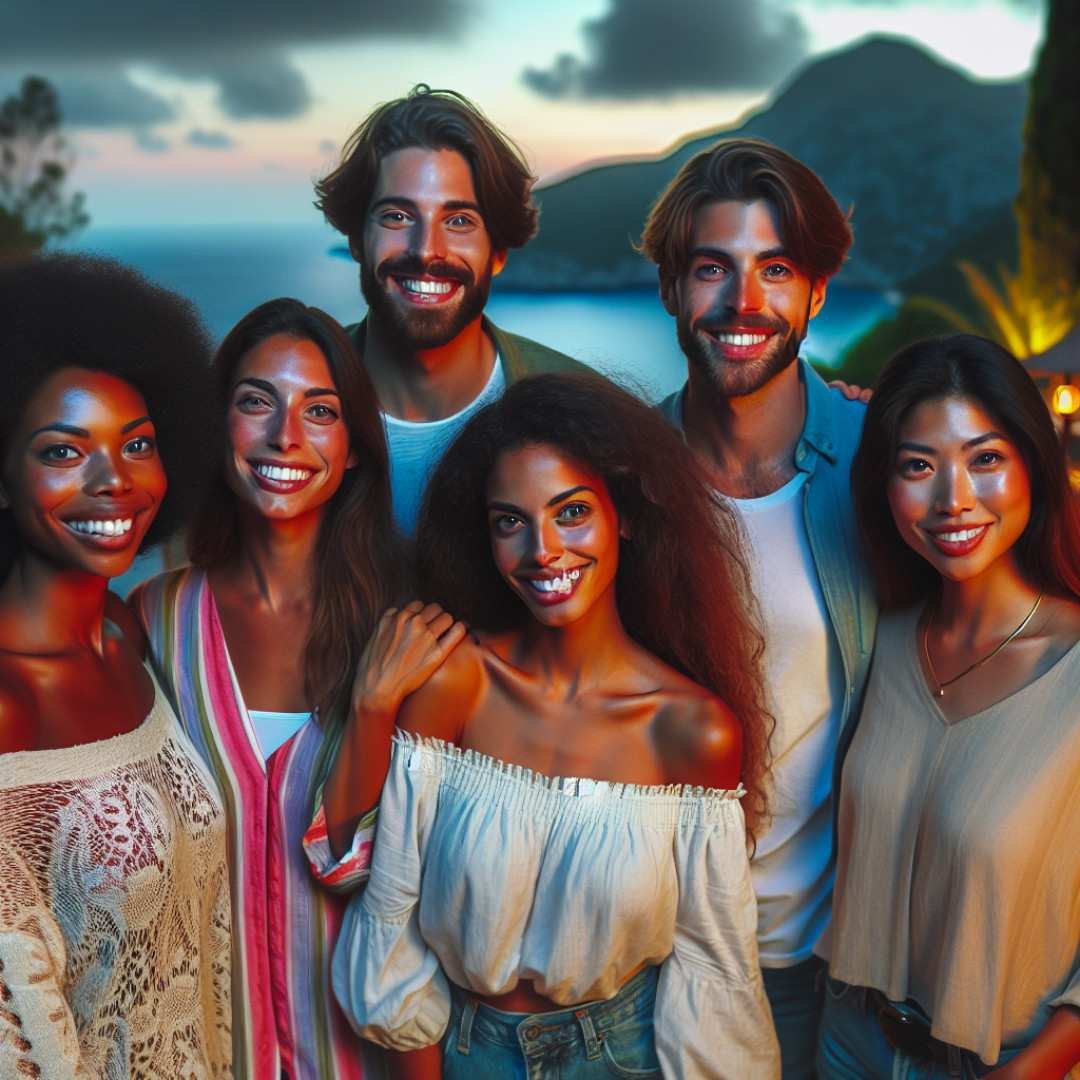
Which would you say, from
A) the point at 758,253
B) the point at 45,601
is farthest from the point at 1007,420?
the point at 45,601

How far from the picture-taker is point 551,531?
8.55ft

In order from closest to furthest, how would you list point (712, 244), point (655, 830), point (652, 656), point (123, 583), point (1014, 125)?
point (655, 830) < point (652, 656) < point (712, 244) < point (123, 583) < point (1014, 125)

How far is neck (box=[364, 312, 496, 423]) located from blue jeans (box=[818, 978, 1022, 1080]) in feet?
6.05

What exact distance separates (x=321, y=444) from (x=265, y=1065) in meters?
1.36

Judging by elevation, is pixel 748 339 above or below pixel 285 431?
above

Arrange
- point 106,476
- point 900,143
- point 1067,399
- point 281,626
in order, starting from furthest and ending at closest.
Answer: point 900,143, point 1067,399, point 281,626, point 106,476

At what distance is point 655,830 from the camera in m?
2.59

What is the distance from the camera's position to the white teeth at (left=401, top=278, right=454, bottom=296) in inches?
142

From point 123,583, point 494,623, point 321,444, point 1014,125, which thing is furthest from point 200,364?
point 1014,125

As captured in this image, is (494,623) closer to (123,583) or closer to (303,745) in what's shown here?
(303,745)

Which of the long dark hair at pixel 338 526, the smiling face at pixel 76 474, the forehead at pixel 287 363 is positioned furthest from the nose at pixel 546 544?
the smiling face at pixel 76 474

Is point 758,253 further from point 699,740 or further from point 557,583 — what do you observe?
point 699,740

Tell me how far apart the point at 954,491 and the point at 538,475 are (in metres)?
0.85

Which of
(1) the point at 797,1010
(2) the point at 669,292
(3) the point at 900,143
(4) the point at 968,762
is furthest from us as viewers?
(3) the point at 900,143
